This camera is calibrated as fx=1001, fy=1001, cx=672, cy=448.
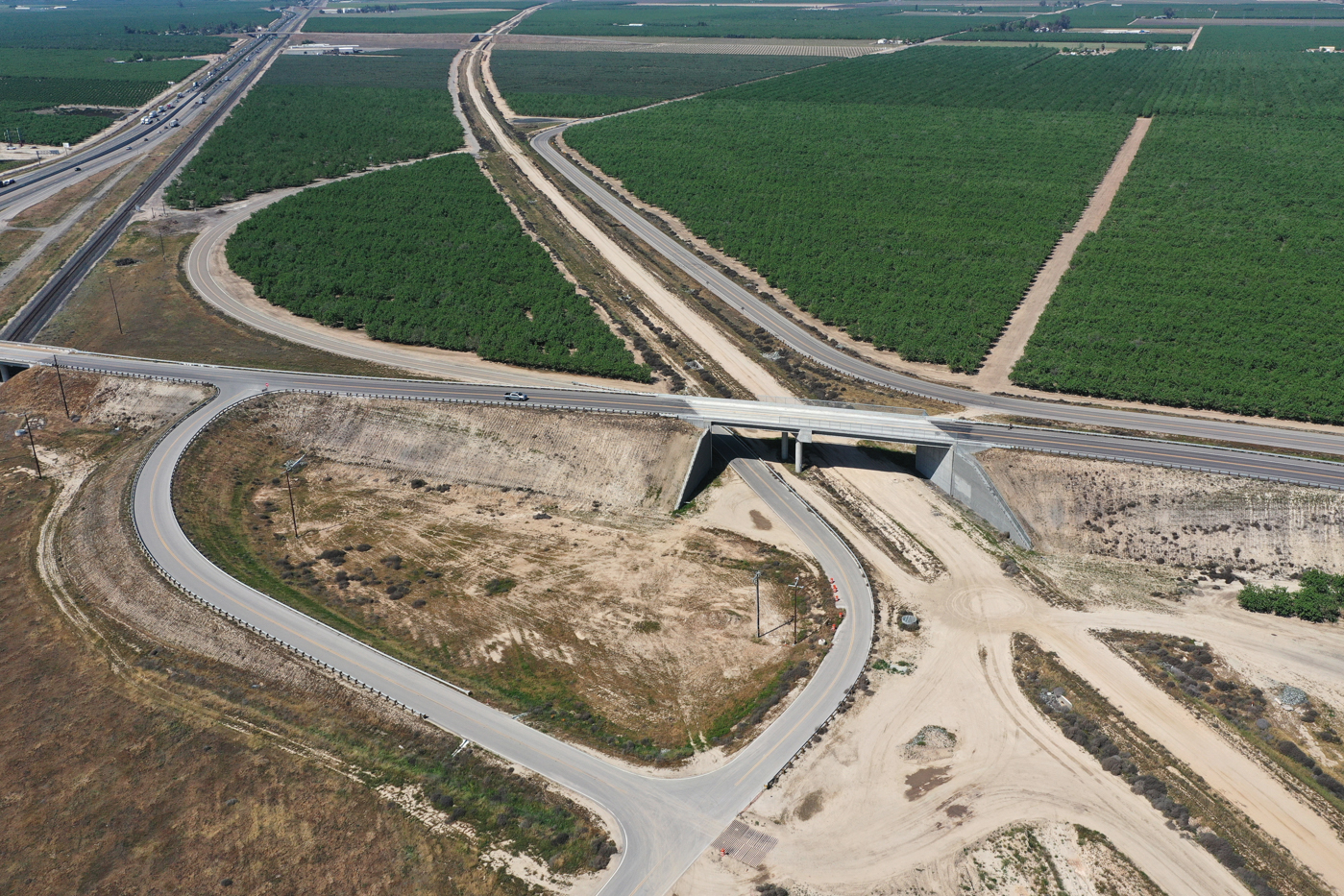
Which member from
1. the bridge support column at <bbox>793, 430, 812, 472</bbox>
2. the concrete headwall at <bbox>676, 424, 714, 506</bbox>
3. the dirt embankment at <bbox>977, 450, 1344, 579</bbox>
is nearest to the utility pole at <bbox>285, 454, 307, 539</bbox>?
the concrete headwall at <bbox>676, 424, 714, 506</bbox>

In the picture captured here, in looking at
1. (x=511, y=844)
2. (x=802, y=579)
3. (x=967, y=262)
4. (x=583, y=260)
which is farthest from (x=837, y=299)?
(x=511, y=844)

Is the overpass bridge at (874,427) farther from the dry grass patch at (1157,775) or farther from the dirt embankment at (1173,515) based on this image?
the dry grass patch at (1157,775)

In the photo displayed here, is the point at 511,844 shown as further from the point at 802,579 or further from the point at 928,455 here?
the point at 928,455

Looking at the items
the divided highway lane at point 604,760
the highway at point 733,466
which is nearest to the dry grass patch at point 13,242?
the highway at point 733,466

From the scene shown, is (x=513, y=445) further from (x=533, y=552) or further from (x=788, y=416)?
(x=788, y=416)

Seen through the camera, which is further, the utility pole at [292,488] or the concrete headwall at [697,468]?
the concrete headwall at [697,468]

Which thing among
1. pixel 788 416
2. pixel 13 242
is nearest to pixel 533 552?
pixel 788 416

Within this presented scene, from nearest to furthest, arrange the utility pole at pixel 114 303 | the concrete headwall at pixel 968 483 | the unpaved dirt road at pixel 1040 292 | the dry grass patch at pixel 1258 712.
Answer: the dry grass patch at pixel 1258 712
the concrete headwall at pixel 968 483
the unpaved dirt road at pixel 1040 292
the utility pole at pixel 114 303
